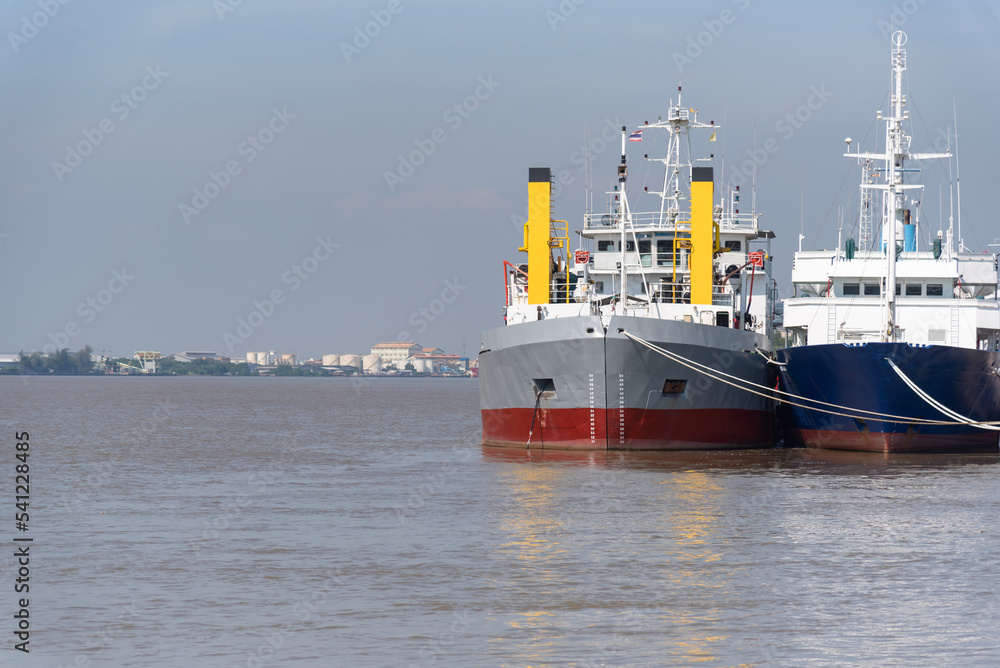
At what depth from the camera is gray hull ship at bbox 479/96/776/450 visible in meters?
28.1

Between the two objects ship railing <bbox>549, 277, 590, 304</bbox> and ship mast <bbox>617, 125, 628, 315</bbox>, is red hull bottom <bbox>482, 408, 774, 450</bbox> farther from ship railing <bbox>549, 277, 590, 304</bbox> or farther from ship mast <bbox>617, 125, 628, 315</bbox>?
ship railing <bbox>549, 277, 590, 304</bbox>

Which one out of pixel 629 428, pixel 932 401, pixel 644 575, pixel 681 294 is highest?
pixel 681 294

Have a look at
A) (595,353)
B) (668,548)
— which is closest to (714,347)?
(595,353)

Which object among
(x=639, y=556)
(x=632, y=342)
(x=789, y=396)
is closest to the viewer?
(x=639, y=556)

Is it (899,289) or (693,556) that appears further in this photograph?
(899,289)

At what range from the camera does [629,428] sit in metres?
28.3

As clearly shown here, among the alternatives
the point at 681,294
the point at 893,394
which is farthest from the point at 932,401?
the point at 681,294

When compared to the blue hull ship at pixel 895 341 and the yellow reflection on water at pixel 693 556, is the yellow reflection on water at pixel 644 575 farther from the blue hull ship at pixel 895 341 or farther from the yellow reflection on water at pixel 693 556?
the blue hull ship at pixel 895 341

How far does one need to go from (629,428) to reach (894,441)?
762 cm

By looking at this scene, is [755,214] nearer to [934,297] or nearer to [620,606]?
[934,297]

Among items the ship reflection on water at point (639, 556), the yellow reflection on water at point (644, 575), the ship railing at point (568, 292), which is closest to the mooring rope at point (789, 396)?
the ship reflection on water at point (639, 556)

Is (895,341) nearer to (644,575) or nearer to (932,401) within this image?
(932,401)

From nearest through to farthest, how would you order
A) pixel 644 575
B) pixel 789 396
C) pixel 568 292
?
pixel 644 575, pixel 568 292, pixel 789 396

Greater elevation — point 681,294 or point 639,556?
point 681,294
